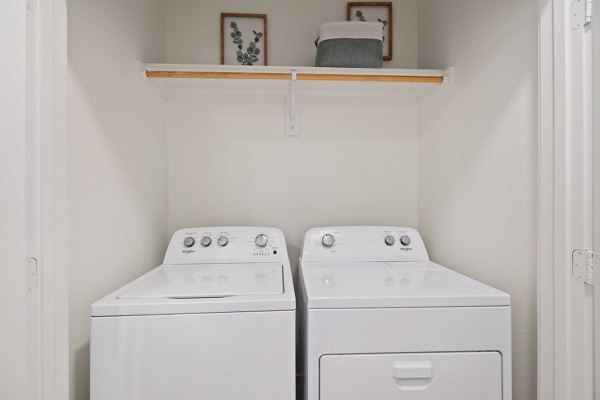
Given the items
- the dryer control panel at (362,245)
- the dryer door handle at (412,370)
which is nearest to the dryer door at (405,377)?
the dryer door handle at (412,370)

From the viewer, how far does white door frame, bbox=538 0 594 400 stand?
0.83m

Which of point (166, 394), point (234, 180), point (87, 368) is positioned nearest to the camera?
point (166, 394)

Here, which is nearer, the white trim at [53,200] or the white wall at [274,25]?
the white trim at [53,200]

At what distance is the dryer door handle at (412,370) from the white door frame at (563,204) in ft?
1.09

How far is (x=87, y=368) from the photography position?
1.07 m

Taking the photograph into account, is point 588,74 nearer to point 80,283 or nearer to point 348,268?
point 348,268

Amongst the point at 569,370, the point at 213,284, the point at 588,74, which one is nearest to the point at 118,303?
the point at 213,284

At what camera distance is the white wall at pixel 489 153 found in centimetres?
104

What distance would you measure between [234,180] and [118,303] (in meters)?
0.94

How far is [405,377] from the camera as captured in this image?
96 centimetres

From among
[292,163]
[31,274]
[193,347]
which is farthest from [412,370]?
[292,163]

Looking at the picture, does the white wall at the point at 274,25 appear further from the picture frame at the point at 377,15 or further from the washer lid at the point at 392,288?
the washer lid at the point at 392,288

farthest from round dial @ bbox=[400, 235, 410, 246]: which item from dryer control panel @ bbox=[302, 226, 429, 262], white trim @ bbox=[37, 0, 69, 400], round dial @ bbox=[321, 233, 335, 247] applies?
white trim @ bbox=[37, 0, 69, 400]

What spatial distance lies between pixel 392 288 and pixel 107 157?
44.6 inches
